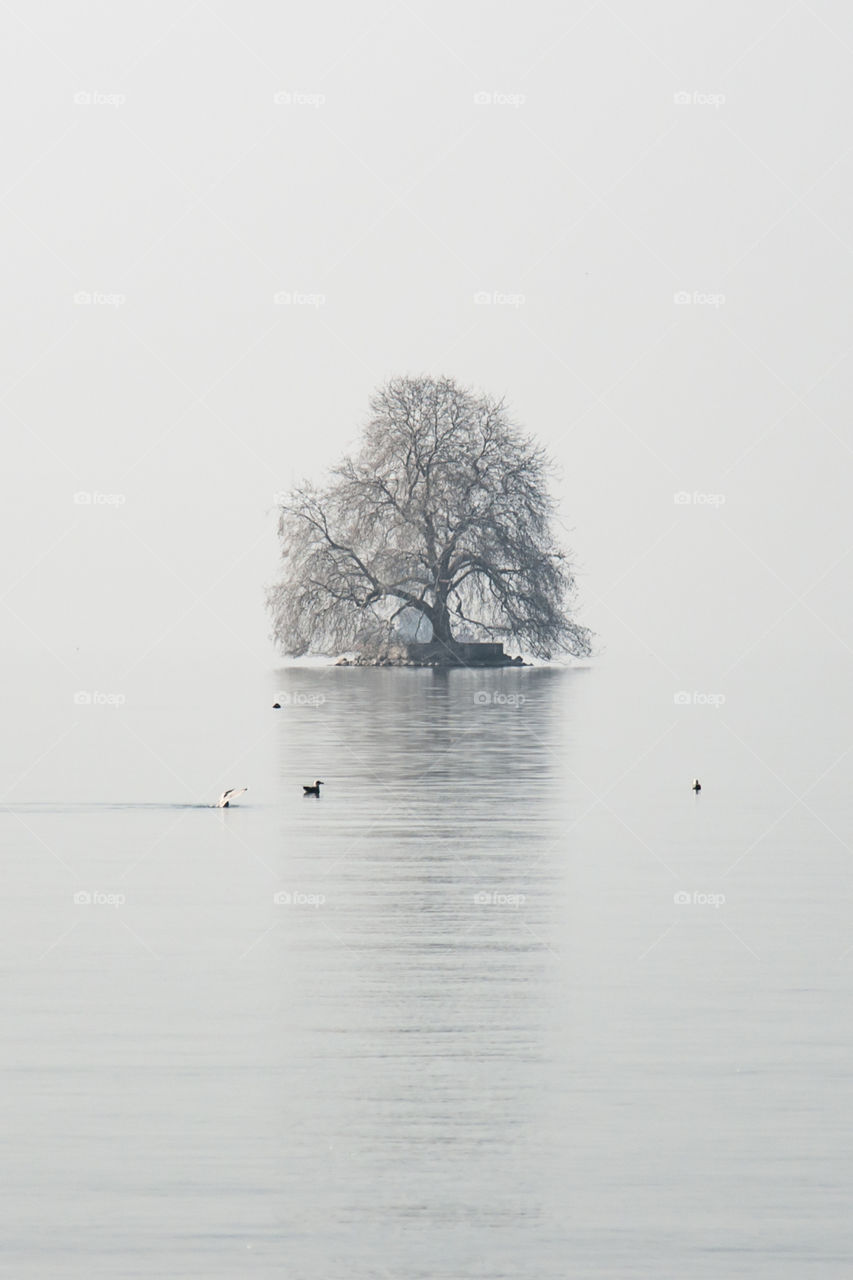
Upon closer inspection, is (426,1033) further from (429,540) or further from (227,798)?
(429,540)

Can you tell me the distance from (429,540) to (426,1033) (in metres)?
53.4

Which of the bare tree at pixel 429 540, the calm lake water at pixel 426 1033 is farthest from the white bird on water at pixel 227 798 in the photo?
the bare tree at pixel 429 540

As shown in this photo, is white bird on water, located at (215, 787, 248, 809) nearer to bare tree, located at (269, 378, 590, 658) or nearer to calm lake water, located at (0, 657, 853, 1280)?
calm lake water, located at (0, 657, 853, 1280)

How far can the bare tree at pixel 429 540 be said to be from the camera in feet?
199

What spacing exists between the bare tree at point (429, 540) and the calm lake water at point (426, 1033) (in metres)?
41.4

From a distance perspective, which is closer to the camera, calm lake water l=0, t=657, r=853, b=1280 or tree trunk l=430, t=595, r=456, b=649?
calm lake water l=0, t=657, r=853, b=1280

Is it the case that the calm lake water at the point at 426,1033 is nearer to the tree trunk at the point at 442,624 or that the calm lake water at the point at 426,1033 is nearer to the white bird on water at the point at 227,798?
the white bird on water at the point at 227,798

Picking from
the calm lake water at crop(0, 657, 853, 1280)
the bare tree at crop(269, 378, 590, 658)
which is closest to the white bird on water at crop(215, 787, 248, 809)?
the calm lake water at crop(0, 657, 853, 1280)

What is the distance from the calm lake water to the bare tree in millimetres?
41445

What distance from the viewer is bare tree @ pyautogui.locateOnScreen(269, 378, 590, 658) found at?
199 feet

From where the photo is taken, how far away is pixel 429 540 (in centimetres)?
6172

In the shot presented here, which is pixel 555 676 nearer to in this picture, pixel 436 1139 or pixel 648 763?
pixel 648 763

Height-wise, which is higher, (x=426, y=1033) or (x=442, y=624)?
(x=442, y=624)

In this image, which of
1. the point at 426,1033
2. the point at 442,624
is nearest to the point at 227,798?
the point at 426,1033
